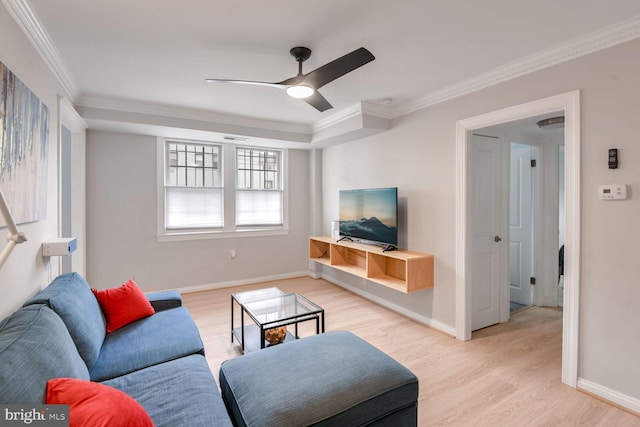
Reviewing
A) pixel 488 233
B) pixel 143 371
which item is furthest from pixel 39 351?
pixel 488 233

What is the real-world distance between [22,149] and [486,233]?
12.7ft

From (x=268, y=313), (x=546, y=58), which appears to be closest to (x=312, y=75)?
(x=546, y=58)

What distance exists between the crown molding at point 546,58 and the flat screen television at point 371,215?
1089 millimetres

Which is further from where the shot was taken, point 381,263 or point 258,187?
point 258,187

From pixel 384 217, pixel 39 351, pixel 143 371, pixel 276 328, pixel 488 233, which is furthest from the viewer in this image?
pixel 384 217

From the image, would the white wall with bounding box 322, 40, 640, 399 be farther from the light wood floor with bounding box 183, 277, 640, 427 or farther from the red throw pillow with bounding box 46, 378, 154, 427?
the red throw pillow with bounding box 46, 378, 154, 427

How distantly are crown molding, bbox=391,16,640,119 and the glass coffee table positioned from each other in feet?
7.94

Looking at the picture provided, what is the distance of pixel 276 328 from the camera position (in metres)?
2.52

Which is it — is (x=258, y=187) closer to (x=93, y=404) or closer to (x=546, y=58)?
(x=546, y=58)

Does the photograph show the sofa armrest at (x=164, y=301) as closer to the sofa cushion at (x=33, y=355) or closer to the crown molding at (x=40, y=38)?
the sofa cushion at (x=33, y=355)

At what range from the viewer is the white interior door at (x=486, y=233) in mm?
3188

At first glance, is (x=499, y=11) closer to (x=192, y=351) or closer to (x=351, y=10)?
(x=351, y=10)

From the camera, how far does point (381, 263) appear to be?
375cm

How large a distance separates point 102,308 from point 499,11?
3322 mm
